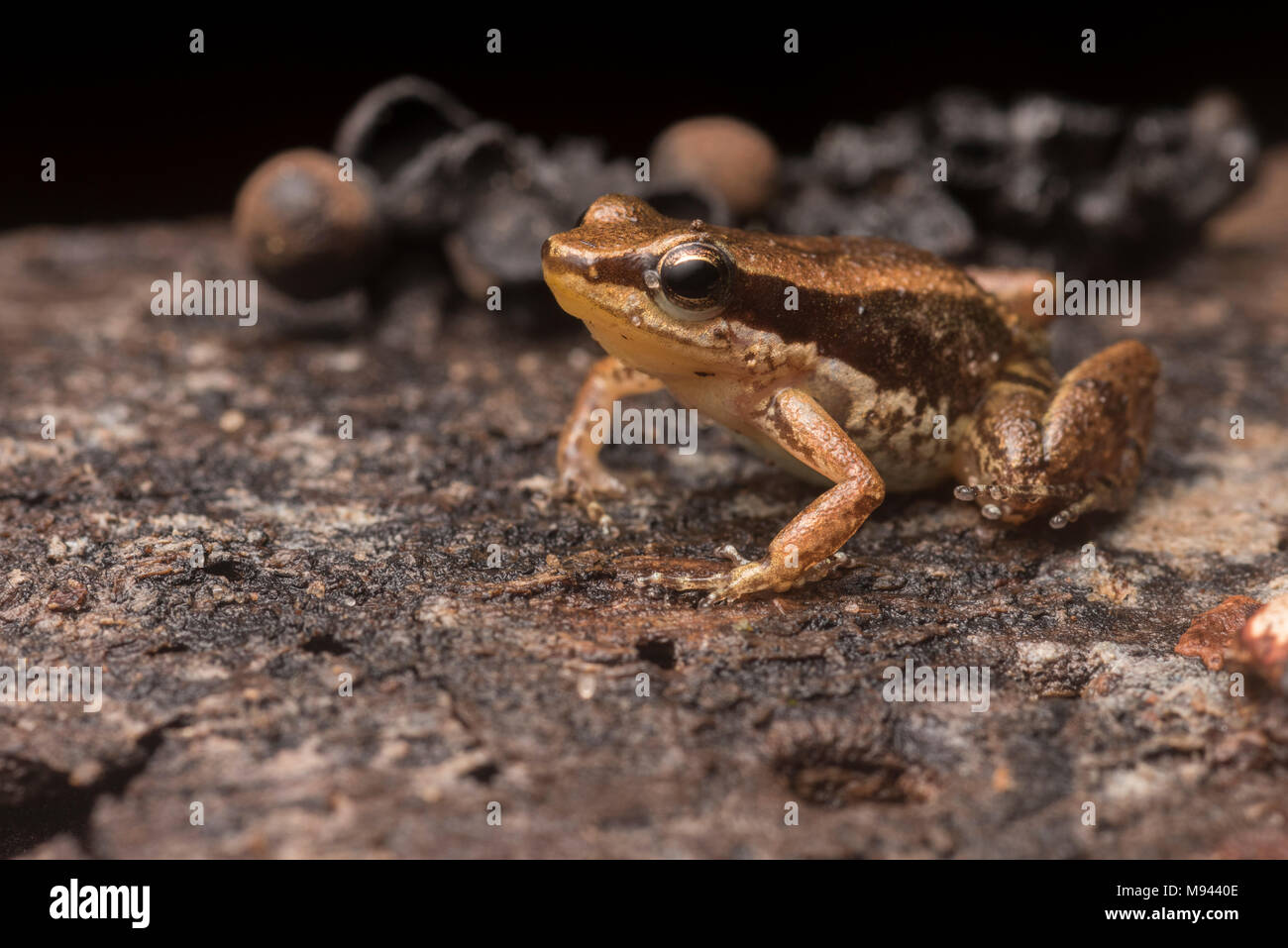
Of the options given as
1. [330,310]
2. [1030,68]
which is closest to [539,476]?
[330,310]

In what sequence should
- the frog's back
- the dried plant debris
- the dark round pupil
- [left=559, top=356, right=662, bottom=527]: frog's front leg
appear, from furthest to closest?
the dried plant debris
[left=559, top=356, right=662, bottom=527]: frog's front leg
the frog's back
the dark round pupil

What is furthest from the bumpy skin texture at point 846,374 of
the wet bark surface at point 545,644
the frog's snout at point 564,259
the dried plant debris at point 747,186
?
the dried plant debris at point 747,186

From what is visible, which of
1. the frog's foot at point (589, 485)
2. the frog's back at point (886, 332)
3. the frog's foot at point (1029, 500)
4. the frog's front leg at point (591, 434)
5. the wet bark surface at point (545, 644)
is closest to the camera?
the wet bark surface at point (545, 644)

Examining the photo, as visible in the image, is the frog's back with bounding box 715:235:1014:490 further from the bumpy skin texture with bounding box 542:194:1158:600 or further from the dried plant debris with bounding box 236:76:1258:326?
the dried plant debris with bounding box 236:76:1258:326

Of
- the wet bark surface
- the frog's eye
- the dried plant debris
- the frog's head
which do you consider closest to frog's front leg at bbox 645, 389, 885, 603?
the wet bark surface

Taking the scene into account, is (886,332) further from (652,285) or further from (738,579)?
(738,579)

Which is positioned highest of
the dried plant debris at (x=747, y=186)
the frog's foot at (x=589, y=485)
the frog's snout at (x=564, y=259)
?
the dried plant debris at (x=747, y=186)

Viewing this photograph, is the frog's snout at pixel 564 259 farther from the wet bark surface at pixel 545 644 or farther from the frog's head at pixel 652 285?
the wet bark surface at pixel 545 644

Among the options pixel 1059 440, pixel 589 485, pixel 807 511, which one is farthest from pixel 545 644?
pixel 1059 440
